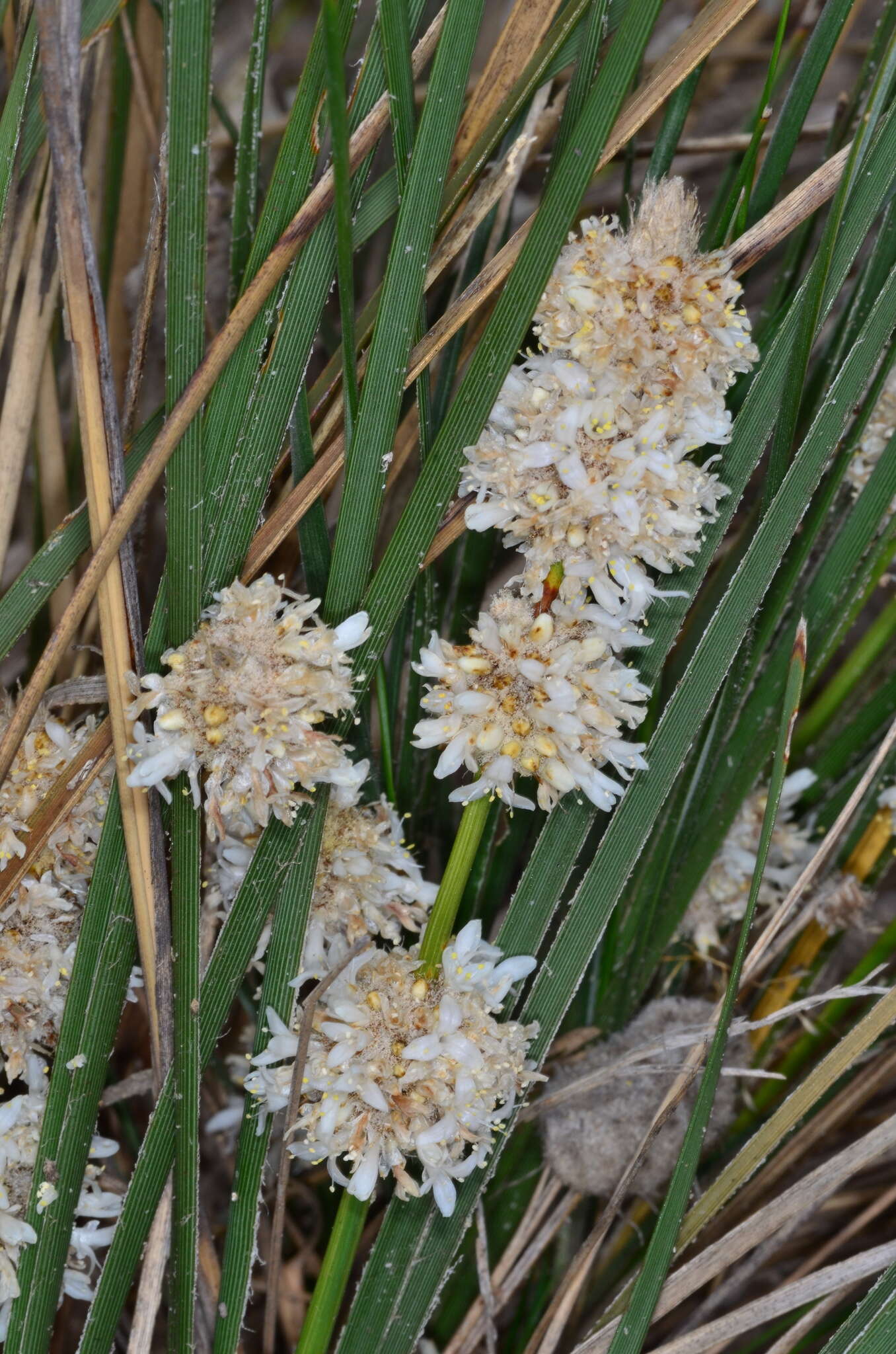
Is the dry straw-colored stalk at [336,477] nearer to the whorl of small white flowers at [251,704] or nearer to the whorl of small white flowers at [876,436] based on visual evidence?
the whorl of small white flowers at [251,704]

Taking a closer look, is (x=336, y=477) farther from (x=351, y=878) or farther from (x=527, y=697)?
(x=351, y=878)

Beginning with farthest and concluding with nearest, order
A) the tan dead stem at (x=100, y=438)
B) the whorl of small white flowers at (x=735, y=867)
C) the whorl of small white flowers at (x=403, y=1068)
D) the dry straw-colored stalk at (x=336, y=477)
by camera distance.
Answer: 1. the whorl of small white flowers at (x=735, y=867)
2. the dry straw-colored stalk at (x=336, y=477)
3. the whorl of small white flowers at (x=403, y=1068)
4. the tan dead stem at (x=100, y=438)

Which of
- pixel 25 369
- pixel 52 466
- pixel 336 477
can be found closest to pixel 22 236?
pixel 25 369

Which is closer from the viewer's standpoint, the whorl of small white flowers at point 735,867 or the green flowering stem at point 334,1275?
the green flowering stem at point 334,1275

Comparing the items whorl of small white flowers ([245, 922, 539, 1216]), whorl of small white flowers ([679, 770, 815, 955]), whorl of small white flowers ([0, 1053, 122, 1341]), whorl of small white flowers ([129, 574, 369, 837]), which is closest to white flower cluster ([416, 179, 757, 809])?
whorl of small white flowers ([129, 574, 369, 837])

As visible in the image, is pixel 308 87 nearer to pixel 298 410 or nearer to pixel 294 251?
pixel 294 251

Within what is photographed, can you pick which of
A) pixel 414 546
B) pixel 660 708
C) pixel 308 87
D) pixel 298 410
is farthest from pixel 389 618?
pixel 308 87

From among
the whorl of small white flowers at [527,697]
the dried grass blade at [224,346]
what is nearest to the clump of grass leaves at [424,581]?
the dried grass blade at [224,346]

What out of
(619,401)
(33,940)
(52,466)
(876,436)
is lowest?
(33,940)
